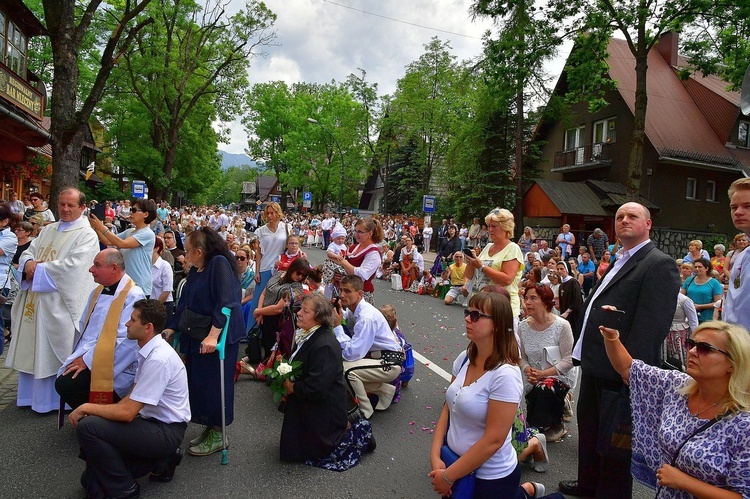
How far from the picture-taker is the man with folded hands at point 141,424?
10.8 ft

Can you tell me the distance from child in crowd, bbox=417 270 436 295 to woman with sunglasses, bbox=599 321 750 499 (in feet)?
41.7

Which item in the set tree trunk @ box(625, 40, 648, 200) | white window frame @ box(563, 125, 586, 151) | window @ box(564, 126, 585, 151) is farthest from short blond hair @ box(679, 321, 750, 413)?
window @ box(564, 126, 585, 151)

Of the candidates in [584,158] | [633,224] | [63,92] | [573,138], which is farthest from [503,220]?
[573,138]

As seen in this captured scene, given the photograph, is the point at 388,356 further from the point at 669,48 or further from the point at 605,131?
the point at 669,48

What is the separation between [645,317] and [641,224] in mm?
589

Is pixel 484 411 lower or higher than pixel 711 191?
lower

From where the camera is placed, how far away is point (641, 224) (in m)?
3.30

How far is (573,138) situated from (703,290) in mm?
23760

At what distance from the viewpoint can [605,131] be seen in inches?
1105

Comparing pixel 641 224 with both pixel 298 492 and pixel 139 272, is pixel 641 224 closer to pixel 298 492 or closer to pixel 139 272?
pixel 298 492

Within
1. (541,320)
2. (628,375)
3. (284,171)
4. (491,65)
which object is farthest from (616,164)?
(284,171)

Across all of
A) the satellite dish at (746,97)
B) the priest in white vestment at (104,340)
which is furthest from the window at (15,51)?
the satellite dish at (746,97)

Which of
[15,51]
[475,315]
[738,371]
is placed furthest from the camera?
[15,51]

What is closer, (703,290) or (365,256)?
(365,256)
